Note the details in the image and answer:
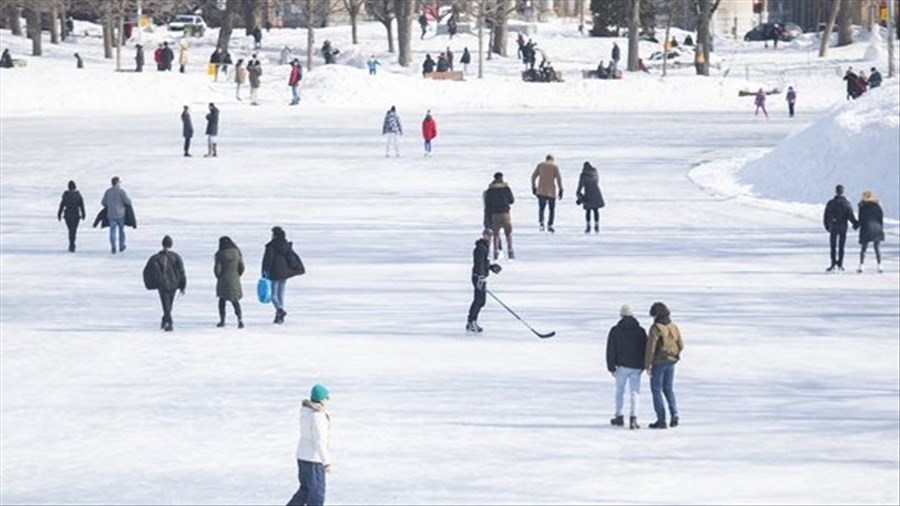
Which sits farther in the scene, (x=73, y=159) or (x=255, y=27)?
(x=255, y=27)

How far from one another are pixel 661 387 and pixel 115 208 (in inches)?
533

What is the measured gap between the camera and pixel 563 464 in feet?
51.3

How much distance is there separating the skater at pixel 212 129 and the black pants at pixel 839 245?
1841 centimetres

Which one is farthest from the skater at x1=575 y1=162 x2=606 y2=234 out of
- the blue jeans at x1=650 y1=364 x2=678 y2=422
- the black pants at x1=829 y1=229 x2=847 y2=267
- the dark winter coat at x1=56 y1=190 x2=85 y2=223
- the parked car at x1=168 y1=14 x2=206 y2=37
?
the parked car at x1=168 y1=14 x2=206 y2=37

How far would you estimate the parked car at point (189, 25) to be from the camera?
87.6 meters

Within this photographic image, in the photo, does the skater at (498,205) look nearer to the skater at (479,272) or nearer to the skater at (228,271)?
the skater at (479,272)

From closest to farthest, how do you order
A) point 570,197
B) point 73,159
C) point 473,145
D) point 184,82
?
point 570,197
point 73,159
point 473,145
point 184,82

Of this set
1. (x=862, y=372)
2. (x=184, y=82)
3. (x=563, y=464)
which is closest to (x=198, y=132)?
(x=184, y=82)

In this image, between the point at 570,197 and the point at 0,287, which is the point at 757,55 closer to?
the point at 570,197

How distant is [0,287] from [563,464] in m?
12.1

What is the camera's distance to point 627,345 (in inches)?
645

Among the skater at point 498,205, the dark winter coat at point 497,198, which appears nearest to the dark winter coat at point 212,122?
the skater at point 498,205

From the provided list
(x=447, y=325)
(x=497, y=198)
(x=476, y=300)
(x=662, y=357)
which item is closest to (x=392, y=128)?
(x=497, y=198)

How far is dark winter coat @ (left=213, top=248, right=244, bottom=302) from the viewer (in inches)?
854
